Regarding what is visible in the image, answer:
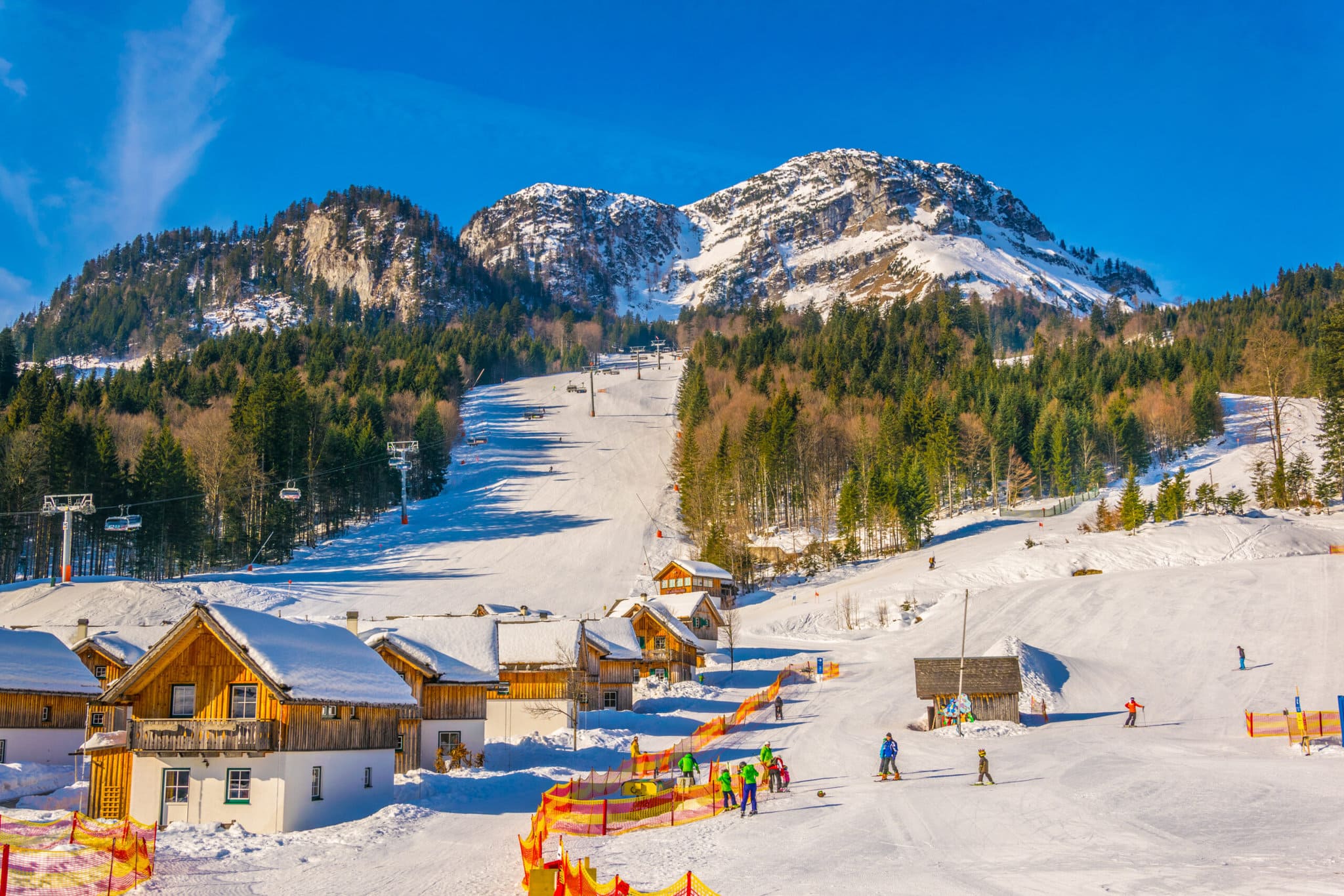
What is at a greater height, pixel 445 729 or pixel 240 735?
pixel 240 735

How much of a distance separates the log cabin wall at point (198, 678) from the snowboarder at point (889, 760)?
17432mm

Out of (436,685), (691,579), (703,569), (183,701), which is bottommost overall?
(436,685)

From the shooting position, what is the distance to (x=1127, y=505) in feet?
263

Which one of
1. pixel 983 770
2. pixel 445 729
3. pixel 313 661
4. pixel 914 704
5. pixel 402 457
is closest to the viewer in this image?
pixel 983 770

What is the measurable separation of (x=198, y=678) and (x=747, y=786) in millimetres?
14828

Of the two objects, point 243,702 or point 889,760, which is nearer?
point 243,702

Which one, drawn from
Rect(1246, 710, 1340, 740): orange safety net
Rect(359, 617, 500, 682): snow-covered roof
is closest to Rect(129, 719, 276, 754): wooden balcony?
Rect(359, 617, 500, 682): snow-covered roof

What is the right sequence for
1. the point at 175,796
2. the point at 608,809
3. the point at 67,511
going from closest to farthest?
the point at 608,809 → the point at 175,796 → the point at 67,511

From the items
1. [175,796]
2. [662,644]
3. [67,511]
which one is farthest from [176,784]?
[67,511]

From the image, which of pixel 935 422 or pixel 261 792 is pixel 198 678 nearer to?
pixel 261 792

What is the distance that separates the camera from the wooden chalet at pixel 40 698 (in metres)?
33.4

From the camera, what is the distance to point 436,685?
35.0 m

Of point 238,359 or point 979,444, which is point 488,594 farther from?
point 238,359

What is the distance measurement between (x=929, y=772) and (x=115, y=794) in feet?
74.9
